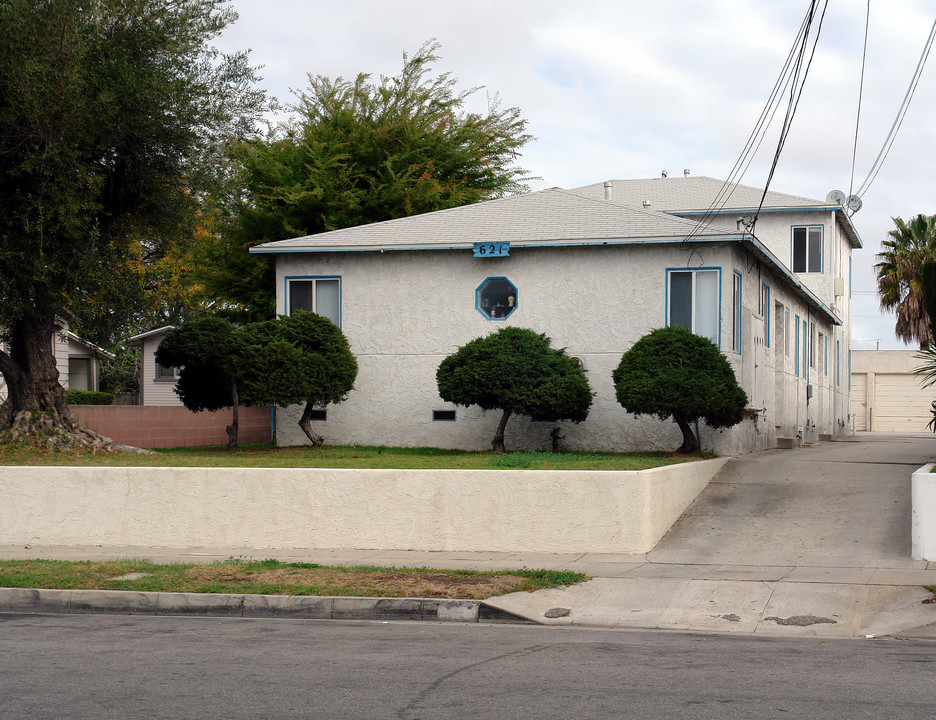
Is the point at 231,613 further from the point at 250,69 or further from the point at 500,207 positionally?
the point at 500,207

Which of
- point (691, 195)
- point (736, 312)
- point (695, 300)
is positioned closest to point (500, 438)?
point (695, 300)

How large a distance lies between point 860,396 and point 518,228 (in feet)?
106

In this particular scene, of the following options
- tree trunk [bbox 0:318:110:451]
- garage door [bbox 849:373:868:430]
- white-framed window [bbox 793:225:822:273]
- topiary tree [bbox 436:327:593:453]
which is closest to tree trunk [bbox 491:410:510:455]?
topiary tree [bbox 436:327:593:453]

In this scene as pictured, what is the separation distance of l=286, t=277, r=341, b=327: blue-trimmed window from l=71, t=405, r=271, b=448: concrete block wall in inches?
235

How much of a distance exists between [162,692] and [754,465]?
42.4 feet

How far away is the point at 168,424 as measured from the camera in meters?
25.8

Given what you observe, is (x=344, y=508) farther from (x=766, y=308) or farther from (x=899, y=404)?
(x=899, y=404)

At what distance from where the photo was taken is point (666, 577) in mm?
11008

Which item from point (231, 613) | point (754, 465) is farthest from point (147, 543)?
point (754, 465)

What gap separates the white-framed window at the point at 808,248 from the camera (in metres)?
30.1

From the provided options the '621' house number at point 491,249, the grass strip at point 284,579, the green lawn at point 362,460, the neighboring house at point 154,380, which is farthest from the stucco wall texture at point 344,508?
the neighboring house at point 154,380

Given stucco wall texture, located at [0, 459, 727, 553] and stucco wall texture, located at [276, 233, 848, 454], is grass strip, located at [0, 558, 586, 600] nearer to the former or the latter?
stucco wall texture, located at [0, 459, 727, 553]

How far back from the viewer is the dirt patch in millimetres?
10062

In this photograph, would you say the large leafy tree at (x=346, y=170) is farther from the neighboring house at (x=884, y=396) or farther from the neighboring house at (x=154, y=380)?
the neighboring house at (x=884, y=396)
